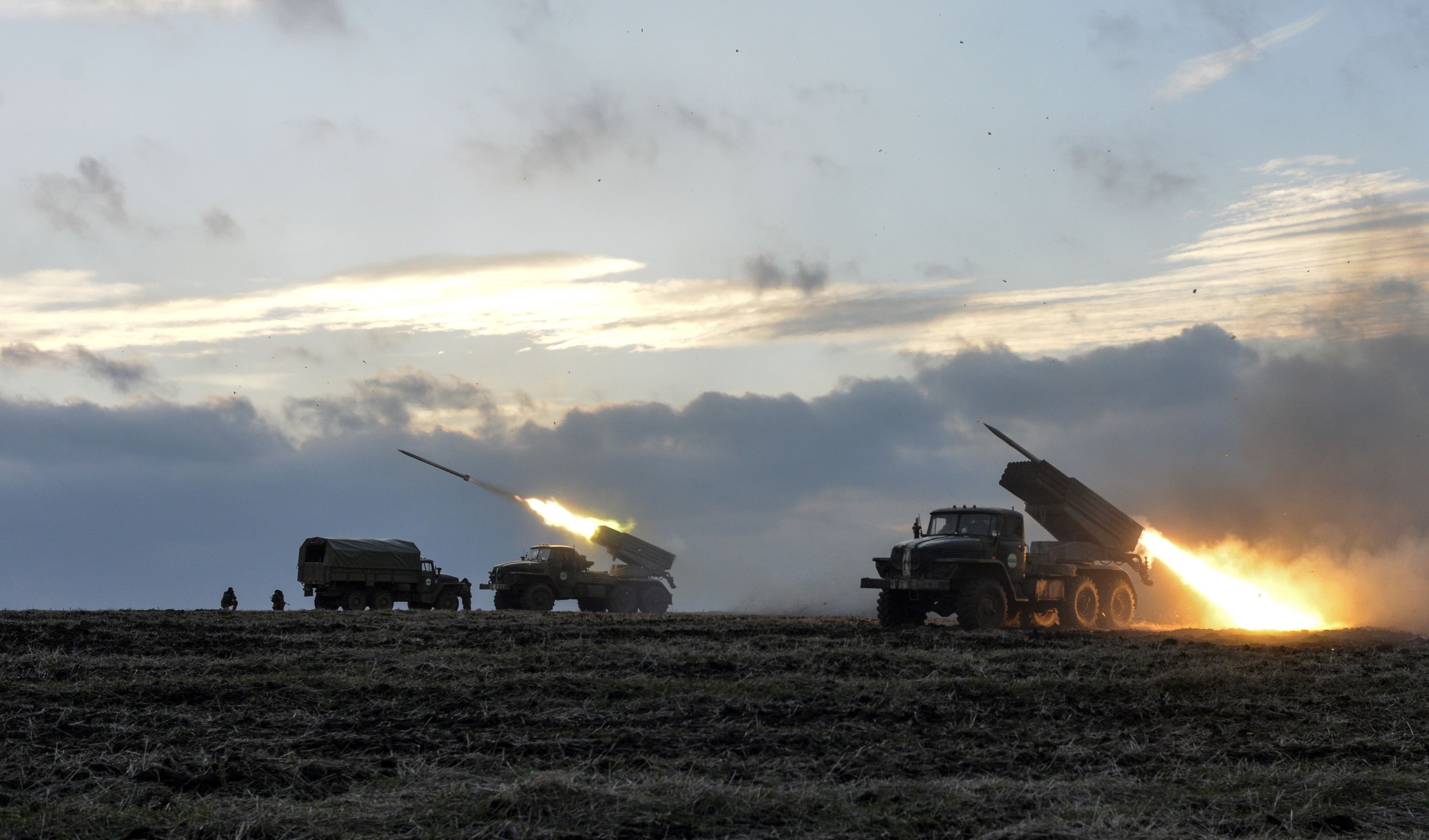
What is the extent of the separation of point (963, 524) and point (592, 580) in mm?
14661

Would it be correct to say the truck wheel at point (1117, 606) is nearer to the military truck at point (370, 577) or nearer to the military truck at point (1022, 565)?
the military truck at point (1022, 565)

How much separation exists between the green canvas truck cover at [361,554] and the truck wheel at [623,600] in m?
6.05

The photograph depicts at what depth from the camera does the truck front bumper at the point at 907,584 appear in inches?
986

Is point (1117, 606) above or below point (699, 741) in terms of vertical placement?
above

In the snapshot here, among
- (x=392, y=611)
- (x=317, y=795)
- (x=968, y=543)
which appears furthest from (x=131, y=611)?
(x=317, y=795)

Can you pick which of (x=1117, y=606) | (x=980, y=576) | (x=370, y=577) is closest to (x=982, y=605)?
(x=980, y=576)

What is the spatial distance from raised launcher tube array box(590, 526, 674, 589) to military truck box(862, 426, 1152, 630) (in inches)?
530

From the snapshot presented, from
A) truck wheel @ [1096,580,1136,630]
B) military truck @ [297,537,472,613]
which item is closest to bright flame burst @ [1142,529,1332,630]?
truck wheel @ [1096,580,1136,630]

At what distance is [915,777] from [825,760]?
0.87 m

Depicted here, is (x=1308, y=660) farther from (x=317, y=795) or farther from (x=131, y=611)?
(x=131, y=611)

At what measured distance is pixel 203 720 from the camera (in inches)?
463

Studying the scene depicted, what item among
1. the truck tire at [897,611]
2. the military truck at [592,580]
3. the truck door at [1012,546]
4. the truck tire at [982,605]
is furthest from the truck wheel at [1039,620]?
the military truck at [592,580]

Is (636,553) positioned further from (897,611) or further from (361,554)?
(897,611)

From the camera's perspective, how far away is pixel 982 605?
25.3 meters
